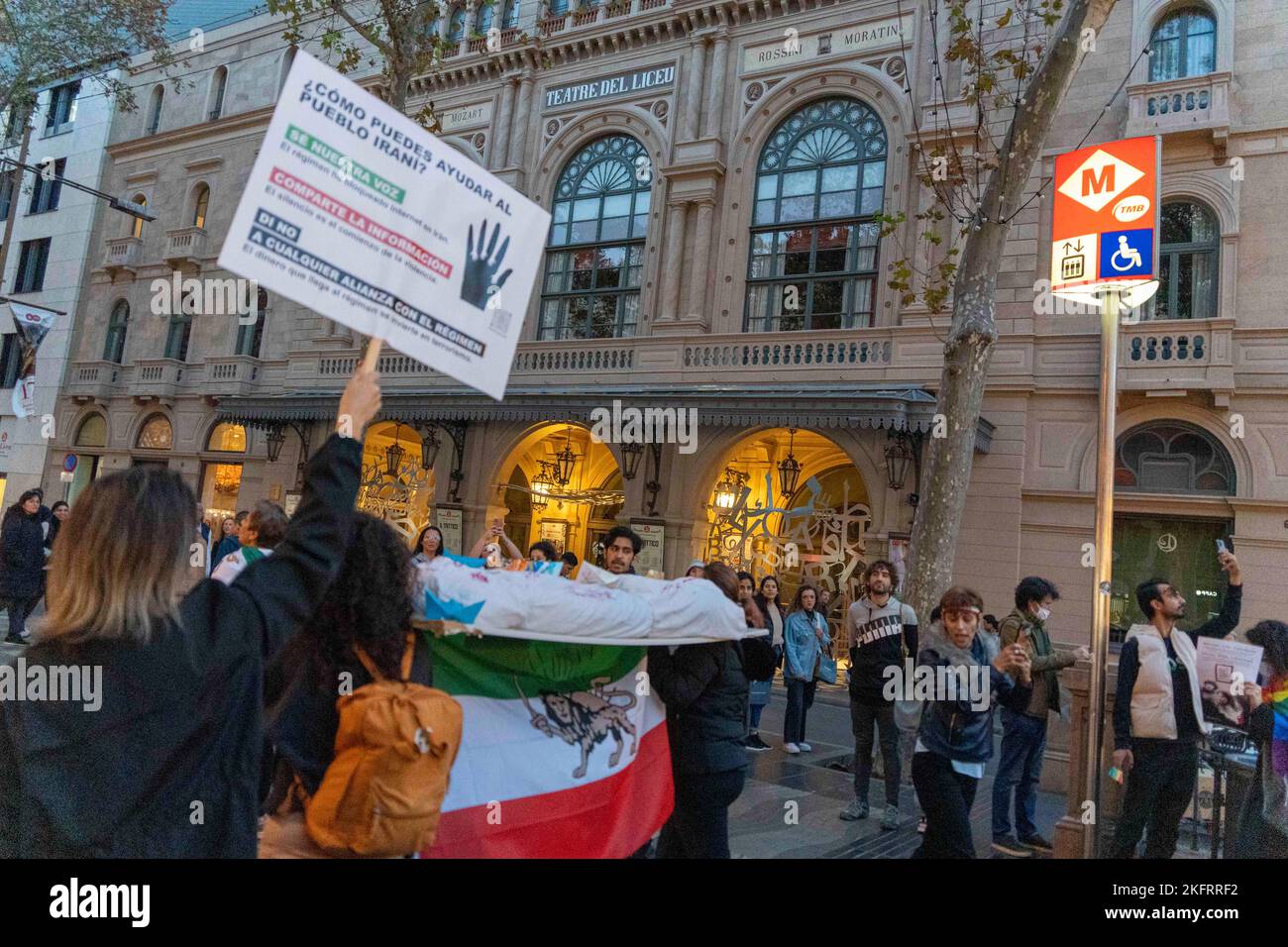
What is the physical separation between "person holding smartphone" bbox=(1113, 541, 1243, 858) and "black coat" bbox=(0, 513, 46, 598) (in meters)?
12.4

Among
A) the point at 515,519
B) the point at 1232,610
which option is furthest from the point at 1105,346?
the point at 515,519

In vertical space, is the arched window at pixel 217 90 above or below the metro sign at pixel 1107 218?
above

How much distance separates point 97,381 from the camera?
26.9 metres

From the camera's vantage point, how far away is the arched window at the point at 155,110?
28906 millimetres

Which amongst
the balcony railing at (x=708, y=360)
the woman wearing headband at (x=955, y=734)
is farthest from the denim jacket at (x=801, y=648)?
the balcony railing at (x=708, y=360)

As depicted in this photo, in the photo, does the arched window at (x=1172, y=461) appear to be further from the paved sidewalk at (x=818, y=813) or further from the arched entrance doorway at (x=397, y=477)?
the arched entrance doorway at (x=397, y=477)

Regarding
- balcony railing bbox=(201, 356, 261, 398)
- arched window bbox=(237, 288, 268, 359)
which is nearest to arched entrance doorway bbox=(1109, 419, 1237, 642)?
balcony railing bbox=(201, 356, 261, 398)

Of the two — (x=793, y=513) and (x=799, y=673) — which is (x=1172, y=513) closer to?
(x=793, y=513)

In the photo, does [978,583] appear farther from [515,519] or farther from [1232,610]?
[515,519]

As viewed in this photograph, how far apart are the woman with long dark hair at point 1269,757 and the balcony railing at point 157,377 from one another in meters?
26.9

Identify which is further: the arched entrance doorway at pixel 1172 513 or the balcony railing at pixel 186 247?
the balcony railing at pixel 186 247

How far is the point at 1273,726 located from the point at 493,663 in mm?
4789

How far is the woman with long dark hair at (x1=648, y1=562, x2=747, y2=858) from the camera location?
4.39 m

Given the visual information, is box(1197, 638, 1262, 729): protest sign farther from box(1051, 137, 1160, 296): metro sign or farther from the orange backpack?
the orange backpack
